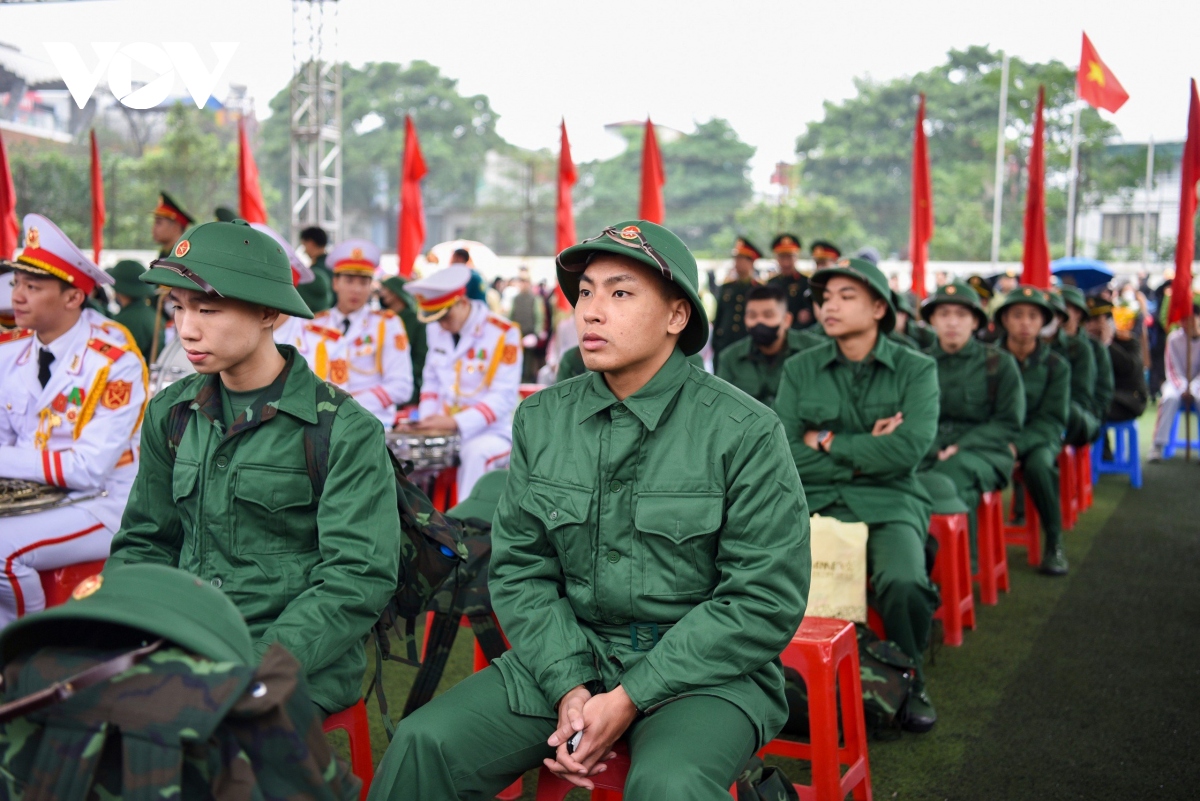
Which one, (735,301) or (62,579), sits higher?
(735,301)

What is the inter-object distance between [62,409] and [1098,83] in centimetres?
906

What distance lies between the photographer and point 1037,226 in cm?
849

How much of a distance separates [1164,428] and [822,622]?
8.12m

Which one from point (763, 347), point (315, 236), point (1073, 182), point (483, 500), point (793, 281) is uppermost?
point (1073, 182)

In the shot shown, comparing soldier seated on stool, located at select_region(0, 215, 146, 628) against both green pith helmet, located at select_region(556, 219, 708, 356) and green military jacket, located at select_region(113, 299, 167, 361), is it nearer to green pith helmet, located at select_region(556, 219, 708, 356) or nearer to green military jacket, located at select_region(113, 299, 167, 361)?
green pith helmet, located at select_region(556, 219, 708, 356)

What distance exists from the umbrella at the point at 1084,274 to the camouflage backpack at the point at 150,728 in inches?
462

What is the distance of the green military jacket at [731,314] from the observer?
9531mm

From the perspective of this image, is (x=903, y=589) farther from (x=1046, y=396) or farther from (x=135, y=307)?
(x=135, y=307)

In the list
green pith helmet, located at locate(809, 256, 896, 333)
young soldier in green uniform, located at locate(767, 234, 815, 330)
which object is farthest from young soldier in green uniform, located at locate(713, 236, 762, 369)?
green pith helmet, located at locate(809, 256, 896, 333)

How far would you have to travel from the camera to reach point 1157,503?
7824mm

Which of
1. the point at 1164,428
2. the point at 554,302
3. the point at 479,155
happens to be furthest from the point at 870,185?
the point at 1164,428

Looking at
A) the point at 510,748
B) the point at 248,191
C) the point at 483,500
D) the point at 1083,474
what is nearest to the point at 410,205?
the point at 248,191

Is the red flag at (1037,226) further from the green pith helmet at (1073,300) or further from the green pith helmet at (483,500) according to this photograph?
the green pith helmet at (483,500)

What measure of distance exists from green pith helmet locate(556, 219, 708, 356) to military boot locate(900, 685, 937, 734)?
1.89 metres
